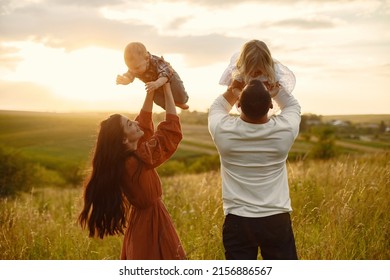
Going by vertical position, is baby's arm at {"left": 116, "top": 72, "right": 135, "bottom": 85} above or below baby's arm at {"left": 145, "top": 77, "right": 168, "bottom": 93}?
above

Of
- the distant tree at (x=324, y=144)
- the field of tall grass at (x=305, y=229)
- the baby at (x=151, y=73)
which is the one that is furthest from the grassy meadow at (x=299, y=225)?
the distant tree at (x=324, y=144)

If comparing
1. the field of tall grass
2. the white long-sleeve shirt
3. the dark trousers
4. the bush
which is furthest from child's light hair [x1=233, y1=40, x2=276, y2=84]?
the bush

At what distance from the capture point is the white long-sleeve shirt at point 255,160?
9.48 ft

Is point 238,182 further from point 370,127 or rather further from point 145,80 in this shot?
point 370,127

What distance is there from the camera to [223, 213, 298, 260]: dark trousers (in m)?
2.92

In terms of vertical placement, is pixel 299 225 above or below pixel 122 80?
below

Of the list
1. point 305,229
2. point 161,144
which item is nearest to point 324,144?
point 305,229

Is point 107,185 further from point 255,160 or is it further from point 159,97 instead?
point 255,160

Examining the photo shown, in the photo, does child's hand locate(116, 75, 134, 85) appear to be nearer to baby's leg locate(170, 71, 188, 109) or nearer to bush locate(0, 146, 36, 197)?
baby's leg locate(170, 71, 188, 109)

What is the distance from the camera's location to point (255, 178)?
2.92 metres

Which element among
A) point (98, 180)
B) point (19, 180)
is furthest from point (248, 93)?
point (19, 180)

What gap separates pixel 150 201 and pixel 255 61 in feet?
3.45

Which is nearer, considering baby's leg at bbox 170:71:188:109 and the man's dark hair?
the man's dark hair

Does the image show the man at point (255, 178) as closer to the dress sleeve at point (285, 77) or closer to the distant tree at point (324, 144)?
the dress sleeve at point (285, 77)
